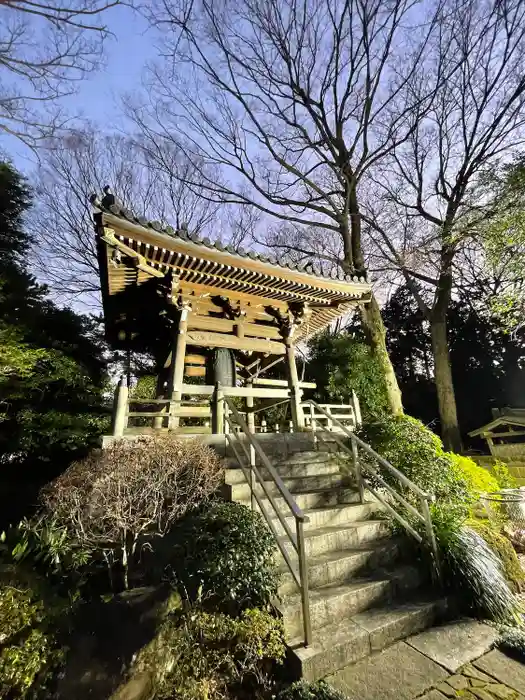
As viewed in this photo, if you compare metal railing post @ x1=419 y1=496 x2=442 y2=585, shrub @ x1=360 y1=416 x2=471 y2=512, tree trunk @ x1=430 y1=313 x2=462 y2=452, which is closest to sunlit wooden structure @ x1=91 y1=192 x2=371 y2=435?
shrub @ x1=360 y1=416 x2=471 y2=512

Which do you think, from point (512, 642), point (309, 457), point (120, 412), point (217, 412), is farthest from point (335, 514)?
point (120, 412)

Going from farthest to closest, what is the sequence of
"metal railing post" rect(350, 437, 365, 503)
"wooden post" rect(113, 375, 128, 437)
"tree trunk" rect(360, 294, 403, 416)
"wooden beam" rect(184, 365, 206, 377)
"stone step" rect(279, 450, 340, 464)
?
"tree trunk" rect(360, 294, 403, 416) → "wooden beam" rect(184, 365, 206, 377) → "stone step" rect(279, 450, 340, 464) → "wooden post" rect(113, 375, 128, 437) → "metal railing post" rect(350, 437, 365, 503)

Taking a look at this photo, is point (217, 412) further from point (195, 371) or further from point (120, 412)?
point (195, 371)

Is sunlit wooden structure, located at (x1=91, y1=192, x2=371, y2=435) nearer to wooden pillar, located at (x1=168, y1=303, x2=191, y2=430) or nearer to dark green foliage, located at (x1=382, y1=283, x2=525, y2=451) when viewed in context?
wooden pillar, located at (x1=168, y1=303, x2=191, y2=430)

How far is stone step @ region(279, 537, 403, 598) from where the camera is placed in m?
3.19

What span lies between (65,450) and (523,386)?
18.9 metres

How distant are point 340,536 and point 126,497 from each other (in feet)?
8.18

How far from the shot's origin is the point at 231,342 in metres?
7.36

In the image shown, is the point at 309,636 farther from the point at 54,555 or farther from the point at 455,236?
the point at 455,236

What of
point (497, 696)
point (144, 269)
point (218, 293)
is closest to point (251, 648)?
point (497, 696)

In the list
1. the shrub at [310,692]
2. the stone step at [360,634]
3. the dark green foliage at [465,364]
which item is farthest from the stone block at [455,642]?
the dark green foliage at [465,364]

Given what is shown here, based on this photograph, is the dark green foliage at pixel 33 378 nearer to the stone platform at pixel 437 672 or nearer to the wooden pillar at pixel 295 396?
the wooden pillar at pixel 295 396

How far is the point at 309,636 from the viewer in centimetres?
261

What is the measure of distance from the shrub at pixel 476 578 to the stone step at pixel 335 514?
100 cm
